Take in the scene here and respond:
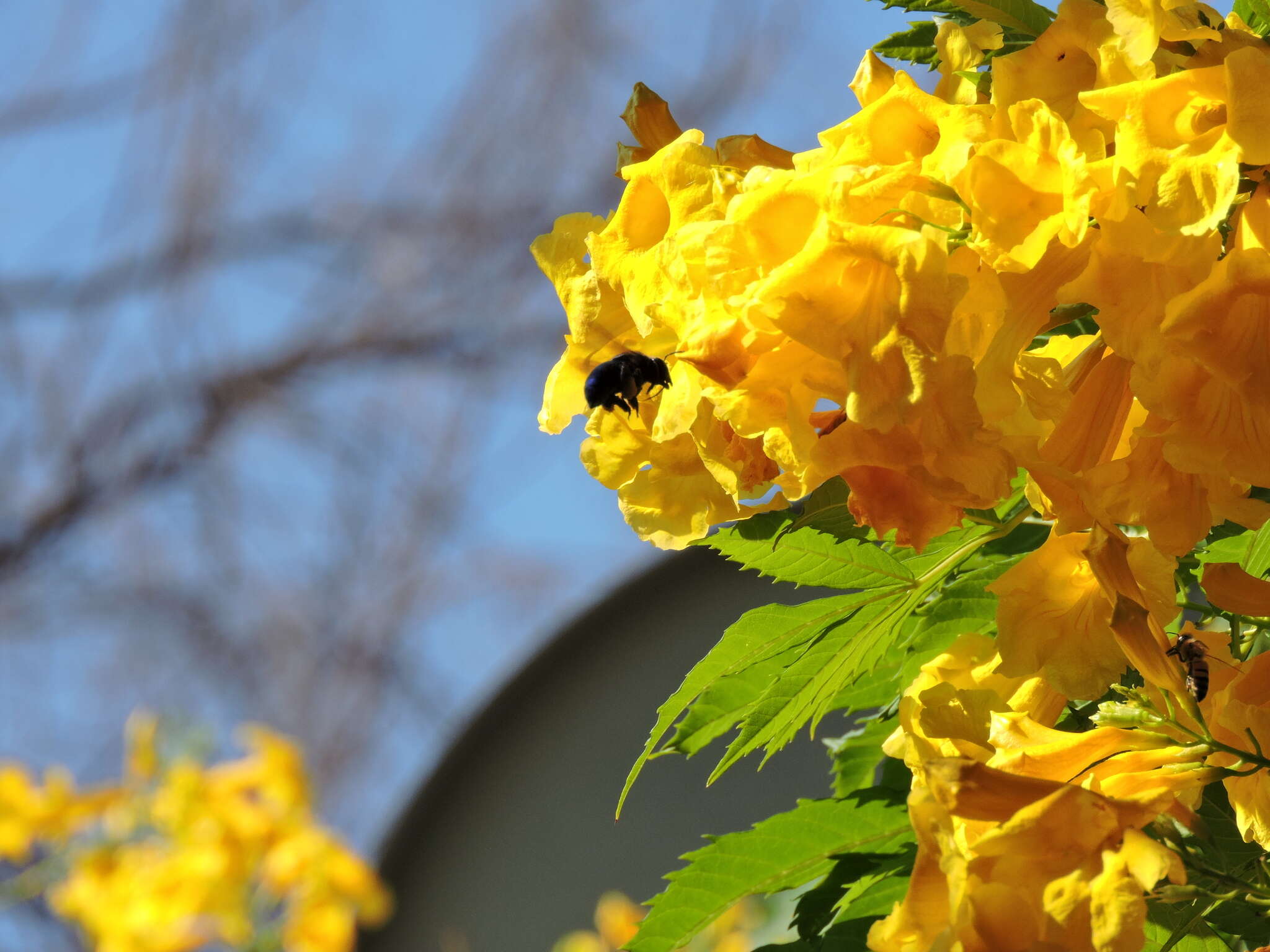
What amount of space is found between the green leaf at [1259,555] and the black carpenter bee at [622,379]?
0.48 feet

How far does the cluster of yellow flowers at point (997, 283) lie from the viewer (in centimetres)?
22

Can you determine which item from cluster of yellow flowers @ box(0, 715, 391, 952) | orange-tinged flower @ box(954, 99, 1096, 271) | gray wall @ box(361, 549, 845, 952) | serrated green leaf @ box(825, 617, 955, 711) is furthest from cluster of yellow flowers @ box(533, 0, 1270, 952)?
cluster of yellow flowers @ box(0, 715, 391, 952)

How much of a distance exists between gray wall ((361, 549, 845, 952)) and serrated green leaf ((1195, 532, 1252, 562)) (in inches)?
24.2

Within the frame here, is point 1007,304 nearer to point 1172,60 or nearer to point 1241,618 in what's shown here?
point 1172,60

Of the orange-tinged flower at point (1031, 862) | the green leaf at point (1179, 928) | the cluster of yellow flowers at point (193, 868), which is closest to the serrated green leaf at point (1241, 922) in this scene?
the green leaf at point (1179, 928)

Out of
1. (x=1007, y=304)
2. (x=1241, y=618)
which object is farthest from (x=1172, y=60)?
(x=1241, y=618)

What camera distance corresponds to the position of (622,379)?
1.01 ft

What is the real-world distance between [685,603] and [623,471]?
2.39ft

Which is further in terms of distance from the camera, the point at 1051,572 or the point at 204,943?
the point at 204,943

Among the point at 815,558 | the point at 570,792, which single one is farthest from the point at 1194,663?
the point at 570,792

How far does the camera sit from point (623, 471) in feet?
0.97

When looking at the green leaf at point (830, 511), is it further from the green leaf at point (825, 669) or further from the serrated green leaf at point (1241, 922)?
the serrated green leaf at point (1241, 922)

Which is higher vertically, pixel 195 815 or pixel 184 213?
pixel 184 213

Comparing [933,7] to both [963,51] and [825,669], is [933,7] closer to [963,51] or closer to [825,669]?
[963,51]
